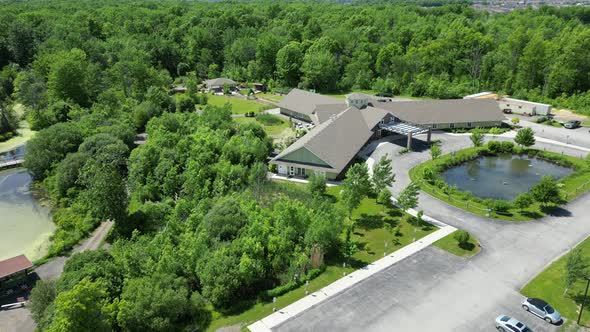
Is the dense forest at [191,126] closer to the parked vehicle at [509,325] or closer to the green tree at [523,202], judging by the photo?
the parked vehicle at [509,325]

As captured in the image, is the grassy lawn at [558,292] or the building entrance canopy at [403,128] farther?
the building entrance canopy at [403,128]

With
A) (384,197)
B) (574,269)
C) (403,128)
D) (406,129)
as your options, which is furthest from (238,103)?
(574,269)

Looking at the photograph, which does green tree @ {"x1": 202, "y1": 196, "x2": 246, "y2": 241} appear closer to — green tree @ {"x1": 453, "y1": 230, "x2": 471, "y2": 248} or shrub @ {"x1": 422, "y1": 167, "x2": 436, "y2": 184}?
green tree @ {"x1": 453, "y1": 230, "x2": 471, "y2": 248}

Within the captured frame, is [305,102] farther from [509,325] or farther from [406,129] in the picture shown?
[509,325]

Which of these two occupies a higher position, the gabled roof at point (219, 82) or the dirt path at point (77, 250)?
the gabled roof at point (219, 82)

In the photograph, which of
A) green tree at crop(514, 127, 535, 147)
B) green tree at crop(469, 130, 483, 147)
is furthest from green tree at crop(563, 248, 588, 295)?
green tree at crop(514, 127, 535, 147)

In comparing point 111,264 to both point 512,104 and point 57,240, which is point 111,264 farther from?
point 512,104

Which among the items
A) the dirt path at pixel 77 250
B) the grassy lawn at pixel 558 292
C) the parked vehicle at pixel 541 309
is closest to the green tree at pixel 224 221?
the dirt path at pixel 77 250
